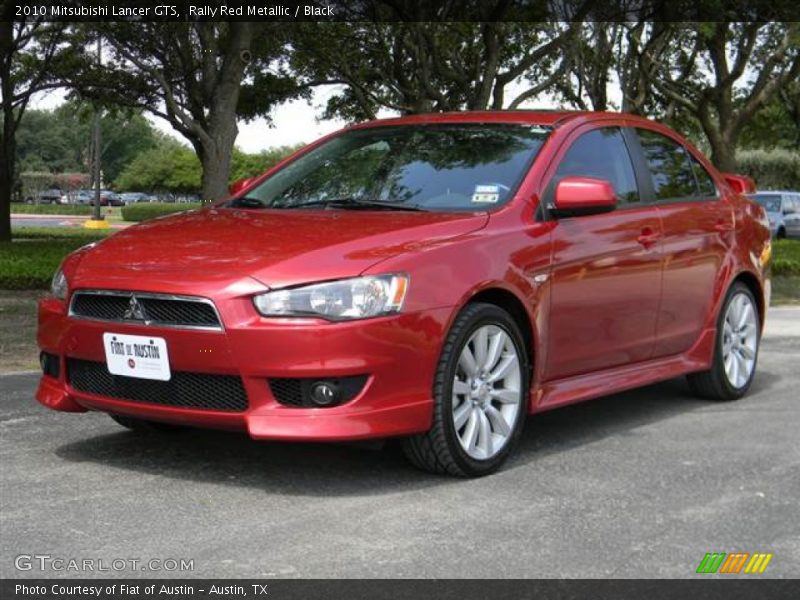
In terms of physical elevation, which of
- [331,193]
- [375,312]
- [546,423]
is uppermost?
[331,193]

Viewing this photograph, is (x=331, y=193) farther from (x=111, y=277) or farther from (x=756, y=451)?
(x=756, y=451)

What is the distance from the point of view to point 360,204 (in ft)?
17.6

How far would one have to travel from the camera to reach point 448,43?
856 inches

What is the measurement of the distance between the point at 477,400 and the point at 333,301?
89cm

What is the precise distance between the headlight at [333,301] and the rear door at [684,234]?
2.24 meters

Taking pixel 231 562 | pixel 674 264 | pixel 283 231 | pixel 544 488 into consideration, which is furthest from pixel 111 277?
pixel 674 264

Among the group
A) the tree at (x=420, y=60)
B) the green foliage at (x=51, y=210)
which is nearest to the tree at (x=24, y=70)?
the tree at (x=420, y=60)

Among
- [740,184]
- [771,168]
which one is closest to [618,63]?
[740,184]

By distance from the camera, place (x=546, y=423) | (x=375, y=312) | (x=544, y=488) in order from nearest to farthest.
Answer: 1. (x=375, y=312)
2. (x=544, y=488)
3. (x=546, y=423)

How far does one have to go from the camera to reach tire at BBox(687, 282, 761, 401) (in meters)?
6.77

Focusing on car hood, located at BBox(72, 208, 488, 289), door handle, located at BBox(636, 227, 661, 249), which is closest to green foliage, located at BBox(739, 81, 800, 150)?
door handle, located at BBox(636, 227, 661, 249)

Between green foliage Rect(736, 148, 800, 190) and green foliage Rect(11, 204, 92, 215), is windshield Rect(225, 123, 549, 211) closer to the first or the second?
green foliage Rect(736, 148, 800, 190)

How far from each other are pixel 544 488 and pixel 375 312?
1.08 m

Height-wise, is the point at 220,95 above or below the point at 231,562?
above
